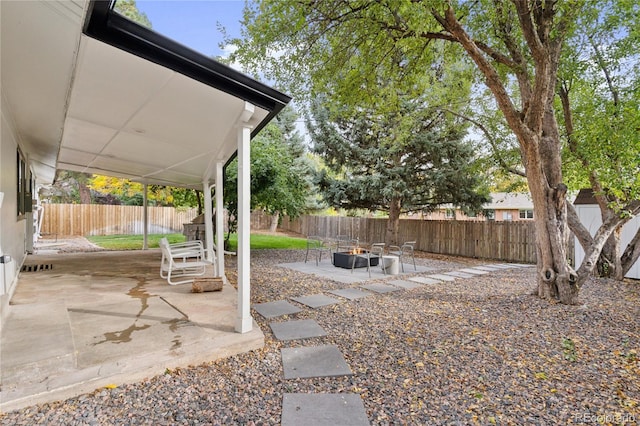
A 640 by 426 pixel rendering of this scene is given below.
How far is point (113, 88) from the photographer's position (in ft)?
9.09

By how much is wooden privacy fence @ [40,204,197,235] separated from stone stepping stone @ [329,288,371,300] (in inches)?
571

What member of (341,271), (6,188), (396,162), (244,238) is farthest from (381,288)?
(396,162)

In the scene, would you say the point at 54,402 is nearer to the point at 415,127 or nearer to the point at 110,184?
the point at 415,127

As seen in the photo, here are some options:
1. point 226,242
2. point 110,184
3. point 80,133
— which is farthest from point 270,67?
point 110,184

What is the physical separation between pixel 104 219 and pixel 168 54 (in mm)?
16924

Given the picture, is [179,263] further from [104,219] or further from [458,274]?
[104,219]

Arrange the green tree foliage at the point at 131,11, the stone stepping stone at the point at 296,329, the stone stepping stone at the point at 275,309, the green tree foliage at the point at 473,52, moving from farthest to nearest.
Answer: the green tree foliage at the point at 131,11, the green tree foliage at the point at 473,52, the stone stepping stone at the point at 275,309, the stone stepping stone at the point at 296,329

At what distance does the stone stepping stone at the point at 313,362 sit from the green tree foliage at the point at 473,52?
370cm

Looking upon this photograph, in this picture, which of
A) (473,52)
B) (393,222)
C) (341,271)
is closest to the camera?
(473,52)

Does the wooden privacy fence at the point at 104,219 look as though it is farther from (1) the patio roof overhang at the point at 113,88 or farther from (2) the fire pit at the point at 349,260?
(2) the fire pit at the point at 349,260

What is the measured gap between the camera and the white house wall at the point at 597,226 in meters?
6.69

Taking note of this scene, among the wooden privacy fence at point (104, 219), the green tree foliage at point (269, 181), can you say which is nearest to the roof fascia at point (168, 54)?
the green tree foliage at point (269, 181)

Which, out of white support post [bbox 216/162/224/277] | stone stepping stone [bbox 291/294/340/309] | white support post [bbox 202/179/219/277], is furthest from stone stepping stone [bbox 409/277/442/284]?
white support post [bbox 202/179/219/277]

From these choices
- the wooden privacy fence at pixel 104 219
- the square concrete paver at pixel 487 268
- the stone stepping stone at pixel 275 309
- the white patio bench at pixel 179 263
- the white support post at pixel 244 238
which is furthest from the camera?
the wooden privacy fence at pixel 104 219
